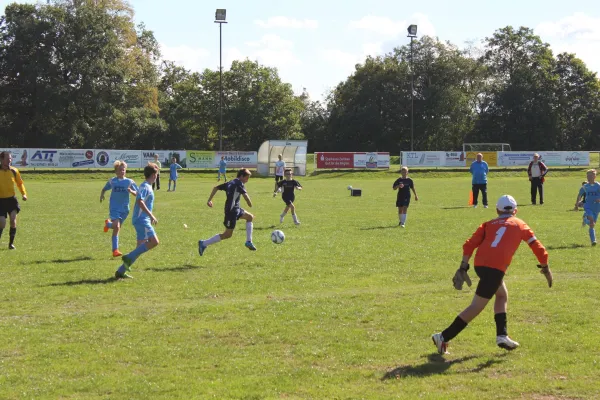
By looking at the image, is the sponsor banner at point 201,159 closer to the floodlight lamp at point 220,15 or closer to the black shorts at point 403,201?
the floodlight lamp at point 220,15

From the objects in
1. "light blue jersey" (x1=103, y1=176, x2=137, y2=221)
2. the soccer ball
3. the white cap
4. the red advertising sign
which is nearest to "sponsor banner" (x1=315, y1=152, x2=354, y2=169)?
the red advertising sign

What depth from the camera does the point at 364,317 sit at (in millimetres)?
9148

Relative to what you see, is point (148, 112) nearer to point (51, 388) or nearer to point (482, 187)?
point (482, 187)

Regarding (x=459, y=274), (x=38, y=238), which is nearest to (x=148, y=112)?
(x=38, y=238)

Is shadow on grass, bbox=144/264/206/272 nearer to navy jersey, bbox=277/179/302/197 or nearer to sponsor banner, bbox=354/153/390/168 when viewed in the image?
navy jersey, bbox=277/179/302/197

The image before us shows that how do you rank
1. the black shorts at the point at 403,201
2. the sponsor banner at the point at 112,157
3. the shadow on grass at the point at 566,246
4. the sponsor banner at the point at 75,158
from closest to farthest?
the shadow on grass at the point at 566,246, the black shorts at the point at 403,201, the sponsor banner at the point at 75,158, the sponsor banner at the point at 112,157

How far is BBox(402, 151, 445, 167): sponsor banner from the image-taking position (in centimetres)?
5838

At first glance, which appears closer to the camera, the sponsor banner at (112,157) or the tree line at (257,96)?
the sponsor banner at (112,157)

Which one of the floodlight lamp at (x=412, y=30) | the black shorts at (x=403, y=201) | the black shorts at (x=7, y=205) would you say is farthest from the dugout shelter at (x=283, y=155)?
the black shorts at (x=7, y=205)

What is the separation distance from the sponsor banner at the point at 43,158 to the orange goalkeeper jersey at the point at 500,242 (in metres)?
49.1

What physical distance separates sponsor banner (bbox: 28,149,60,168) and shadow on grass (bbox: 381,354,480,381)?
49.1 metres

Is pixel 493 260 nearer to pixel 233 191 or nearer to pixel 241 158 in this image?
pixel 233 191

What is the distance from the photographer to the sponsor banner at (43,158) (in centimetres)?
5178

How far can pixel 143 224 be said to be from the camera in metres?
12.1
